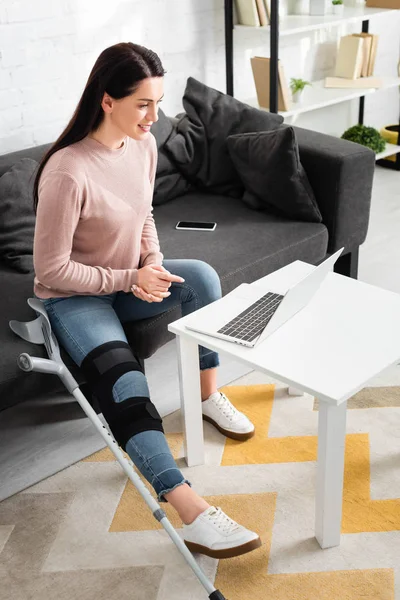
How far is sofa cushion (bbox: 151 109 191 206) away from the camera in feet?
9.85

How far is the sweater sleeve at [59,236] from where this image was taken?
197 centimetres

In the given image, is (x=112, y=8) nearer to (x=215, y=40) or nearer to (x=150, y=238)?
(x=215, y=40)

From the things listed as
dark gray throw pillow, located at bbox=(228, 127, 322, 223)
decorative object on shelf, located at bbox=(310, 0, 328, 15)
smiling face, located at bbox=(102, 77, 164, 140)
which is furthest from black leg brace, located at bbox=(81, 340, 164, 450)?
decorative object on shelf, located at bbox=(310, 0, 328, 15)

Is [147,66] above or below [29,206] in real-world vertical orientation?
above

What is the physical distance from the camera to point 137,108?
1.99 metres

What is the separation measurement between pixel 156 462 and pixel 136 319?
552mm

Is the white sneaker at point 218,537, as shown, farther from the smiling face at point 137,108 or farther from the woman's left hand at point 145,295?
the smiling face at point 137,108

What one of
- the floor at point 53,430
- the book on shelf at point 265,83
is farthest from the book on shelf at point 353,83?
the floor at point 53,430

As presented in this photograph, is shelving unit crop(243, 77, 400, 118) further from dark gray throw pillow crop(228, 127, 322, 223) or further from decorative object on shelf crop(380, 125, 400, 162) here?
dark gray throw pillow crop(228, 127, 322, 223)

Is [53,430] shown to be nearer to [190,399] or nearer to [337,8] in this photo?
[190,399]

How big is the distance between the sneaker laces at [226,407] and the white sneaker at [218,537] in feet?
1.63

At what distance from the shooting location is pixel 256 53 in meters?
3.90

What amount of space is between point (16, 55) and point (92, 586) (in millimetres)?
2001

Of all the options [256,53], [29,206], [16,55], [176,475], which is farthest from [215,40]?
[176,475]
